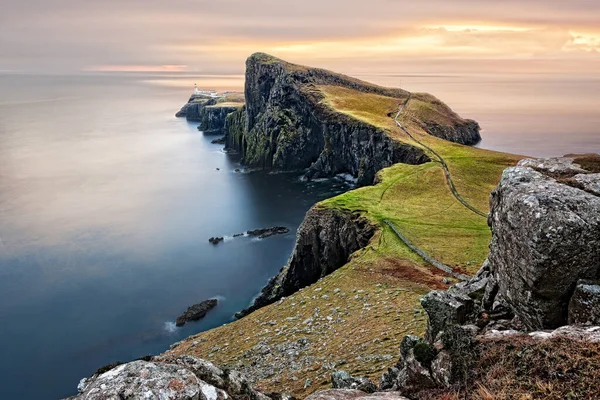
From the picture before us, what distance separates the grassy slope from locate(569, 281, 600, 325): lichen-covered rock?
13.3m

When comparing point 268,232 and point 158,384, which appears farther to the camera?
point 268,232

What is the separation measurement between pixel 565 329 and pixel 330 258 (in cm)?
5407

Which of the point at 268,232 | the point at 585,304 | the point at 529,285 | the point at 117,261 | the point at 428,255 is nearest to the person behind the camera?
the point at 585,304

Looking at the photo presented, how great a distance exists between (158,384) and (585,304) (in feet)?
53.2

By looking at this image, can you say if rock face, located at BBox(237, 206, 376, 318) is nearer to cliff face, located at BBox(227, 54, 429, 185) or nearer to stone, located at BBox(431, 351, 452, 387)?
stone, located at BBox(431, 351, 452, 387)

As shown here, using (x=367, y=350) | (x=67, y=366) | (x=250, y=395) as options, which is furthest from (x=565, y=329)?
(x=67, y=366)

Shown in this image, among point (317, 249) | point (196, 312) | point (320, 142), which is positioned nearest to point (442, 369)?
point (317, 249)

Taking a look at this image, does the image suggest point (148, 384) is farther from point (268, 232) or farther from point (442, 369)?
point (268, 232)

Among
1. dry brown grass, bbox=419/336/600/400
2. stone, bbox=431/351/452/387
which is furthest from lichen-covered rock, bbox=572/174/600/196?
stone, bbox=431/351/452/387

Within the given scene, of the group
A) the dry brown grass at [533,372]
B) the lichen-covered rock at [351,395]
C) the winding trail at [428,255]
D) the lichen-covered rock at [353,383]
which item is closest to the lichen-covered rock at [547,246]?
the dry brown grass at [533,372]

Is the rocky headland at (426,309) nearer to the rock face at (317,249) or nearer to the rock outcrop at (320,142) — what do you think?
the rock face at (317,249)

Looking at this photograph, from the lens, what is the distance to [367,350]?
32.4 metres

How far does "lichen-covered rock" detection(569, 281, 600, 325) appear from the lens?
1620cm

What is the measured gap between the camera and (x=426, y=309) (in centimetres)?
2141
